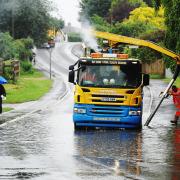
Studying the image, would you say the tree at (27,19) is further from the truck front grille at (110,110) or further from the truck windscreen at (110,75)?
the truck front grille at (110,110)

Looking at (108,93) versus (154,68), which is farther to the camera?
(154,68)

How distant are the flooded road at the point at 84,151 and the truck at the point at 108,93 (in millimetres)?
488

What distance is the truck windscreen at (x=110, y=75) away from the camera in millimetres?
22172

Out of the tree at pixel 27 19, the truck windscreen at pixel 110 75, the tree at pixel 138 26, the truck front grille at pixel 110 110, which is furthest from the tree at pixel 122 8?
the truck front grille at pixel 110 110

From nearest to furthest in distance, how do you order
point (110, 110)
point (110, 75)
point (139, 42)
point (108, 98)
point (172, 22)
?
point (108, 98) → point (110, 110) → point (110, 75) → point (139, 42) → point (172, 22)

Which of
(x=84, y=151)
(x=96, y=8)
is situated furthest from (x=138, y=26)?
(x=84, y=151)

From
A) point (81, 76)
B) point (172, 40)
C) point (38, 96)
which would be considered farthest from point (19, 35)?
point (81, 76)

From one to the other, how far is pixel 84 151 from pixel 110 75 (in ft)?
19.4

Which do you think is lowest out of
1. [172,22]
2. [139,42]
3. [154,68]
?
[154,68]

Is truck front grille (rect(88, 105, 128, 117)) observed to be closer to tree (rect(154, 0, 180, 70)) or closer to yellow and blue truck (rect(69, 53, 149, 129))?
yellow and blue truck (rect(69, 53, 149, 129))

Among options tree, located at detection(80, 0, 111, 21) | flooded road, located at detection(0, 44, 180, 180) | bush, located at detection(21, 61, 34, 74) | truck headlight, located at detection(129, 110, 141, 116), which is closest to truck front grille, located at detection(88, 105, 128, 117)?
truck headlight, located at detection(129, 110, 141, 116)

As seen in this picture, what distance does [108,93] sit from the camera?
71.7 ft

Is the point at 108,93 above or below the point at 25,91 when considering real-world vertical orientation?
above

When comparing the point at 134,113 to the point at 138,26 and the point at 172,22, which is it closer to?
the point at 172,22
